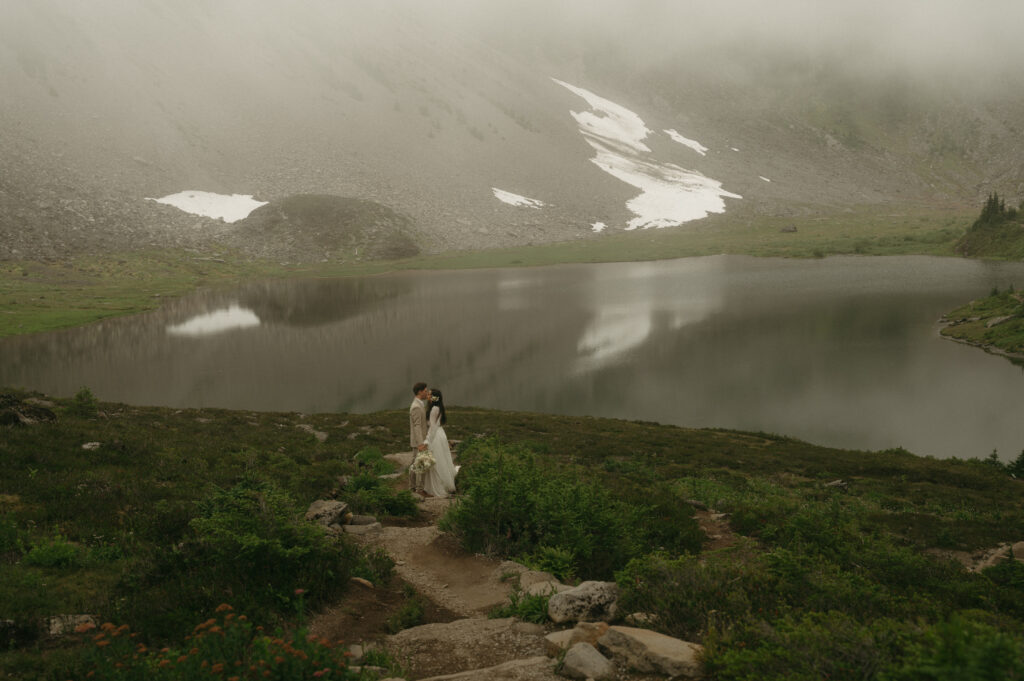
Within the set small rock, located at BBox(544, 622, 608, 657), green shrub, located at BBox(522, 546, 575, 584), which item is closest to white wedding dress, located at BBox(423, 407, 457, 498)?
green shrub, located at BBox(522, 546, 575, 584)

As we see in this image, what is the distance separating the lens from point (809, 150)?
620 feet

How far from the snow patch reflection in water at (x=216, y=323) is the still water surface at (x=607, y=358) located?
0.26 metres

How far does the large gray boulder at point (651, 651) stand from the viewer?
17.6 ft

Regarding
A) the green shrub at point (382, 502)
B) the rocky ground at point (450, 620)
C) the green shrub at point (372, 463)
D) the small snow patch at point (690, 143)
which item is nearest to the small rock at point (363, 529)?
the rocky ground at point (450, 620)

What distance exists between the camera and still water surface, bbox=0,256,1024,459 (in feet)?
105

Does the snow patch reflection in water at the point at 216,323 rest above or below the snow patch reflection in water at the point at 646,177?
below

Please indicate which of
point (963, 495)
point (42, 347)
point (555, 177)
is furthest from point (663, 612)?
point (555, 177)

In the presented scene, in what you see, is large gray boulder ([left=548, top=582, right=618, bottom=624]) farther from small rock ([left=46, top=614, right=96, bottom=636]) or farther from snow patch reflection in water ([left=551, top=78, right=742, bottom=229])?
snow patch reflection in water ([left=551, top=78, right=742, bottom=229])

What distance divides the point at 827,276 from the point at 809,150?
133900 millimetres

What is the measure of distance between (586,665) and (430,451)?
9.25 metres

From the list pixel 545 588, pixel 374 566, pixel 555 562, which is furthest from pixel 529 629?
pixel 374 566

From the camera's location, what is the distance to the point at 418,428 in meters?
14.5

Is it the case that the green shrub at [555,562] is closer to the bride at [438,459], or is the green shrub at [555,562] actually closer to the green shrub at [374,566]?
the green shrub at [374,566]

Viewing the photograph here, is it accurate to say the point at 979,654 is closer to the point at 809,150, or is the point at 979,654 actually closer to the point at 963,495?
the point at 963,495
